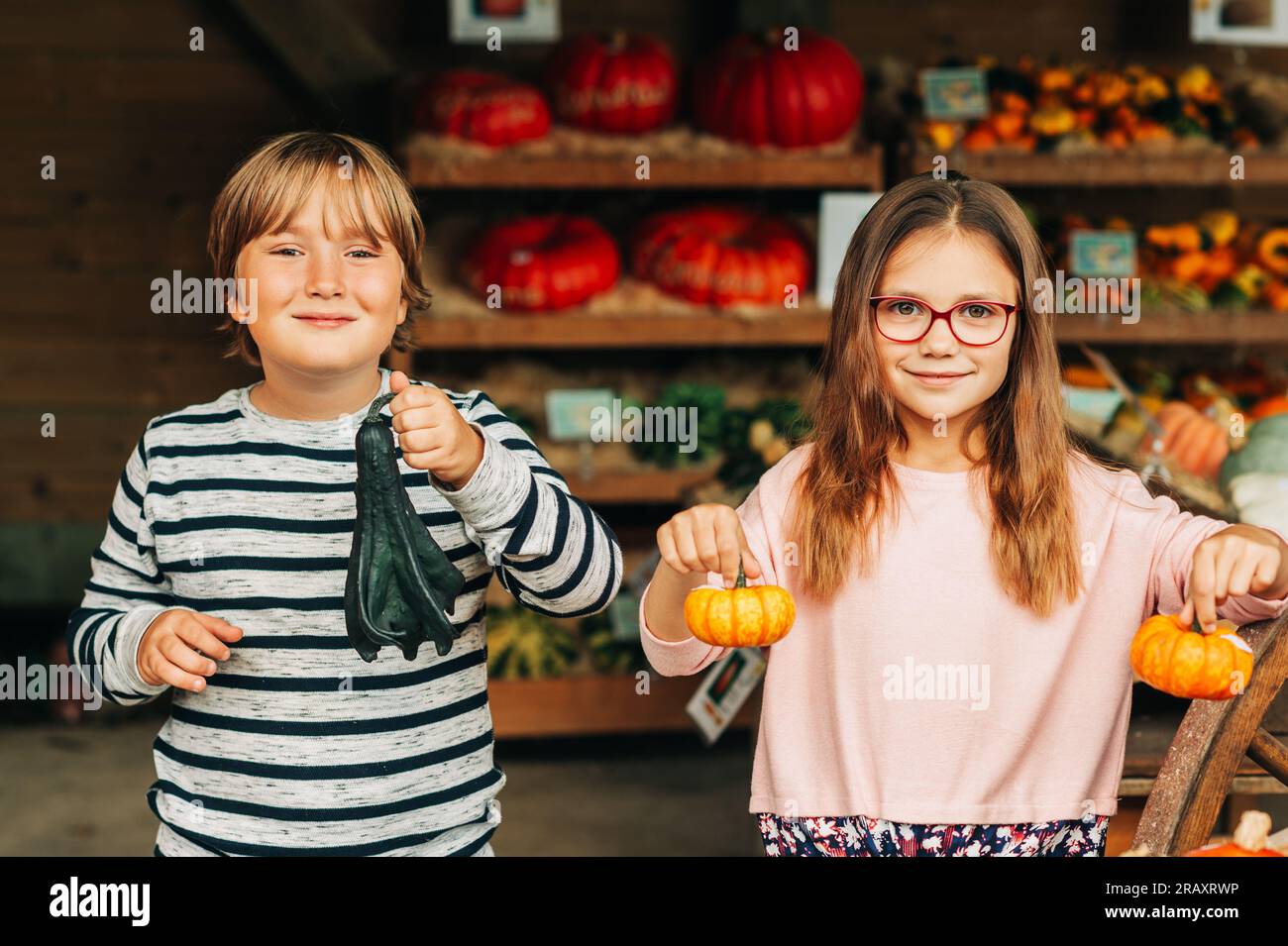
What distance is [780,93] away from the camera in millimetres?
4055

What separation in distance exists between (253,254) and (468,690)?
1.75ft

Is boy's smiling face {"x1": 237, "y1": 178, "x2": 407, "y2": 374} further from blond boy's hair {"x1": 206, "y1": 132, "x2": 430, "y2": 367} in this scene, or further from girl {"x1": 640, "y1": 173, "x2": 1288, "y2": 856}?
girl {"x1": 640, "y1": 173, "x2": 1288, "y2": 856}

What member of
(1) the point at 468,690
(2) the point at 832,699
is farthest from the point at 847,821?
(1) the point at 468,690

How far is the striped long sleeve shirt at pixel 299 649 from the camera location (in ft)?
4.93

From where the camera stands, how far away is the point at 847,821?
153 cm

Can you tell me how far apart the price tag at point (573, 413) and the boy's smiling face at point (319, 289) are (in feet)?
8.67

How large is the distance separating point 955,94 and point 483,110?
145cm

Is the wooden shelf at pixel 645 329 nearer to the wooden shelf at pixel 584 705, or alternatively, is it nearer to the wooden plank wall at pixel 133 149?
the wooden shelf at pixel 584 705

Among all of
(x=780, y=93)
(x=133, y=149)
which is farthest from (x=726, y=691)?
(x=133, y=149)

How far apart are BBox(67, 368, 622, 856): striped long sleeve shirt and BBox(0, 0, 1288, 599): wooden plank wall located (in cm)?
343

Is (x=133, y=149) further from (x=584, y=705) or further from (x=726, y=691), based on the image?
(x=726, y=691)

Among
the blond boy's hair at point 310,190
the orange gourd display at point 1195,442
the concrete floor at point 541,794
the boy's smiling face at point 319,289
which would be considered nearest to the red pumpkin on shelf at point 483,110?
the concrete floor at point 541,794

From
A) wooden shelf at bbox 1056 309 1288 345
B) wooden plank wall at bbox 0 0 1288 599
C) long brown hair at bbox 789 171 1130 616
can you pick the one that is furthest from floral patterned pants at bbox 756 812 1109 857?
wooden plank wall at bbox 0 0 1288 599

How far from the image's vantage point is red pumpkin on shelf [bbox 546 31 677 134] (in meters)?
4.20
